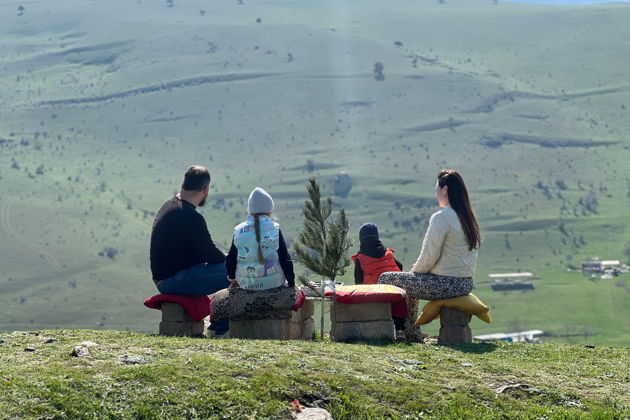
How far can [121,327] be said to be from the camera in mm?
178375

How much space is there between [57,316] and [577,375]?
19046cm

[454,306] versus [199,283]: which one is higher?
[199,283]

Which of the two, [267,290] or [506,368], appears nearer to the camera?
[506,368]

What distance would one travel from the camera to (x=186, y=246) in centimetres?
1524

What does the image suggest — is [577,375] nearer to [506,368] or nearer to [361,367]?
[506,368]

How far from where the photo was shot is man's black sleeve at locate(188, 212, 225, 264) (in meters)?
15.1

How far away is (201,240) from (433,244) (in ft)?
11.7

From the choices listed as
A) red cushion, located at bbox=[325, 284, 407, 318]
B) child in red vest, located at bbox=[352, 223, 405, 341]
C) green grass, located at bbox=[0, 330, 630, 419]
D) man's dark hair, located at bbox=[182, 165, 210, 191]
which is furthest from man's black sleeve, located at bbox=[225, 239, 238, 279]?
child in red vest, located at bbox=[352, 223, 405, 341]

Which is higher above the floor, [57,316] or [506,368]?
[506,368]

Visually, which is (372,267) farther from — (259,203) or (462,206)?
(259,203)

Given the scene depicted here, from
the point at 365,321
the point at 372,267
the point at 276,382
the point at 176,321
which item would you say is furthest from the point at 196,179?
the point at 276,382

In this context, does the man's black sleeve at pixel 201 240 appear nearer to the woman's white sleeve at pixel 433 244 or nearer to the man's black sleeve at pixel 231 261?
the man's black sleeve at pixel 231 261

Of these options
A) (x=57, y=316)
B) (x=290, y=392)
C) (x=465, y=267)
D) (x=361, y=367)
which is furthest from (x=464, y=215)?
(x=57, y=316)

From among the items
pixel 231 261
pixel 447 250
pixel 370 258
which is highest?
pixel 447 250
